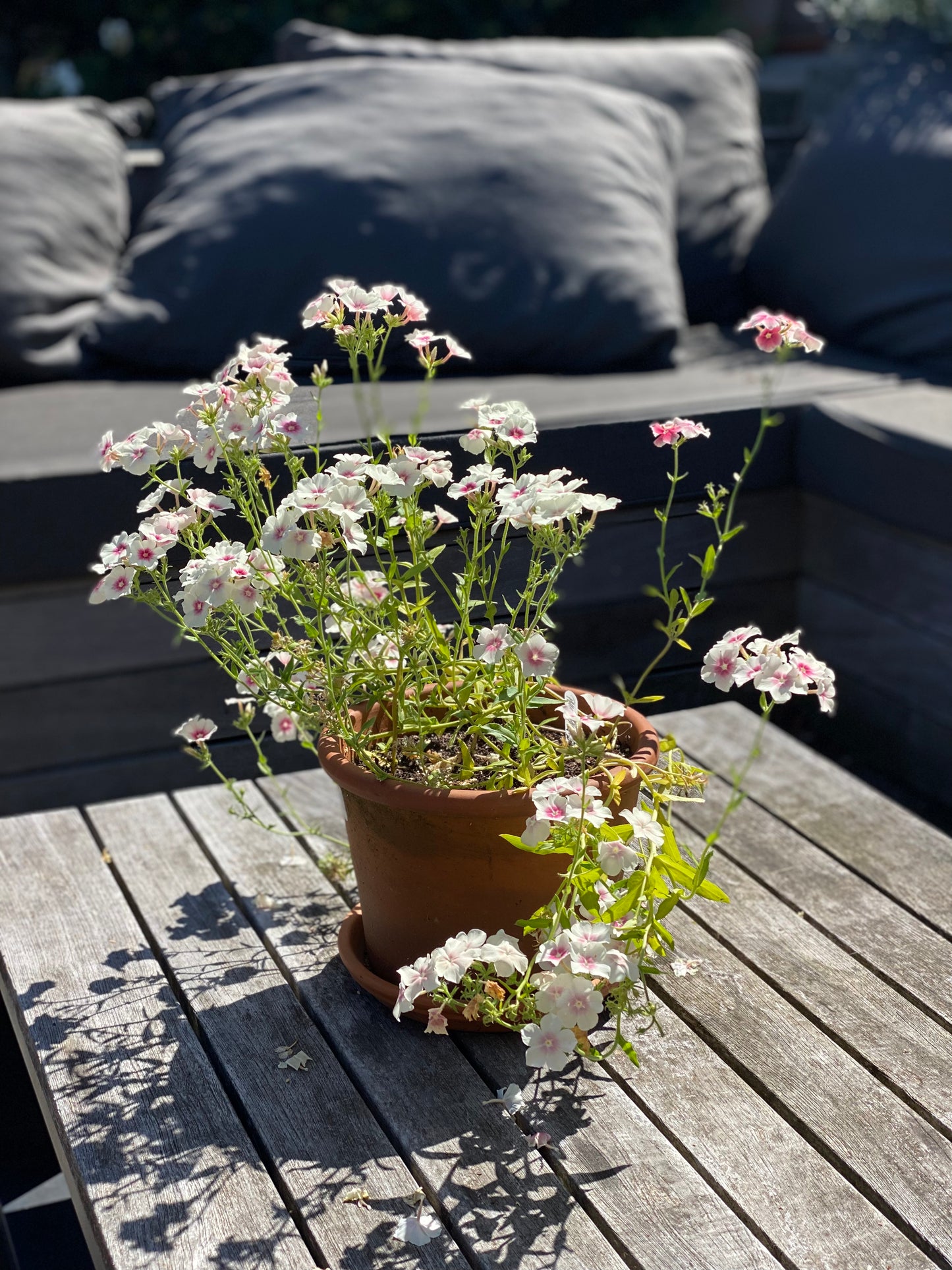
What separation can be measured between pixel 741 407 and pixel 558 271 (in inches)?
36.5

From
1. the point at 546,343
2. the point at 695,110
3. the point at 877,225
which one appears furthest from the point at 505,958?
the point at 695,110

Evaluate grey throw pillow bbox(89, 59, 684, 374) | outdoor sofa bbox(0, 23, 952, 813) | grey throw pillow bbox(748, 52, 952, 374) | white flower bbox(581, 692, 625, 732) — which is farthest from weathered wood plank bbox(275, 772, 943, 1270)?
grey throw pillow bbox(748, 52, 952, 374)

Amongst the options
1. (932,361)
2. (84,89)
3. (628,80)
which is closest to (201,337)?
(628,80)

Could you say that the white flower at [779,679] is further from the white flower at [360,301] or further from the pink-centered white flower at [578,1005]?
the white flower at [360,301]

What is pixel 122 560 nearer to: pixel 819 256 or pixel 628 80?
pixel 819 256

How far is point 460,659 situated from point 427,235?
1399 mm

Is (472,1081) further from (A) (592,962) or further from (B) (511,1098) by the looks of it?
(A) (592,962)

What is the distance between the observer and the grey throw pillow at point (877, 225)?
87.6 inches

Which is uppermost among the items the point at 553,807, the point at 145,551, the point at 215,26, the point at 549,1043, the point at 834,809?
the point at 215,26

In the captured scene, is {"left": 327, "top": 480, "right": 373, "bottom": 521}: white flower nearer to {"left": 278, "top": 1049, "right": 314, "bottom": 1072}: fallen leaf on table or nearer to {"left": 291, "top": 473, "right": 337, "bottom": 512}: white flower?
{"left": 291, "top": 473, "right": 337, "bottom": 512}: white flower

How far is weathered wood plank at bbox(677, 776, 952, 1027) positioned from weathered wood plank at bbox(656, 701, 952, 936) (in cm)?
2

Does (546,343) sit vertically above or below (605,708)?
below

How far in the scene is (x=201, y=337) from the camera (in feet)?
7.10

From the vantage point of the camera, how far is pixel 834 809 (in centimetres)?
122
